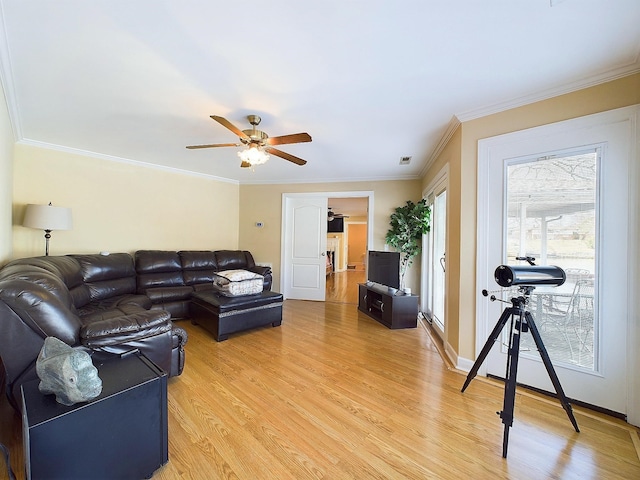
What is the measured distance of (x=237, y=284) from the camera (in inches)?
131

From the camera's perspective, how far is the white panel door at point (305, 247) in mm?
5125

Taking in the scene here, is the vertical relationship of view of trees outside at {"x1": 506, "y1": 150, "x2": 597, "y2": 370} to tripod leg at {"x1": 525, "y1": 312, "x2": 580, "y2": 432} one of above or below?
above

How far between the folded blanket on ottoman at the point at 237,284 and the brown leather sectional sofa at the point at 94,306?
674 mm

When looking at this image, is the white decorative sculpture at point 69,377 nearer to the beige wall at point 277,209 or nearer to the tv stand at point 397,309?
the tv stand at point 397,309

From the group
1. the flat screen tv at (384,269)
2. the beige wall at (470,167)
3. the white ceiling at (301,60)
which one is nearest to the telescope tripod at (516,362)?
the beige wall at (470,167)

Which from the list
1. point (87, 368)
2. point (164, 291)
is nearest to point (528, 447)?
point (87, 368)

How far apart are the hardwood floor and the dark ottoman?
0.43 m

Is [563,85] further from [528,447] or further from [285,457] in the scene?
[285,457]

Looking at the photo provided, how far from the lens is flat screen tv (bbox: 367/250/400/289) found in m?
3.73

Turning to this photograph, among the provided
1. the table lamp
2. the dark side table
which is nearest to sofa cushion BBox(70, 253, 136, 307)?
the table lamp

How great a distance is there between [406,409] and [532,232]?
1.73 metres

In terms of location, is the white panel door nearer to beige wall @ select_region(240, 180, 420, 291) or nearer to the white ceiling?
beige wall @ select_region(240, 180, 420, 291)

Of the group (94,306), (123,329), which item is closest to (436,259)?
(123,329)

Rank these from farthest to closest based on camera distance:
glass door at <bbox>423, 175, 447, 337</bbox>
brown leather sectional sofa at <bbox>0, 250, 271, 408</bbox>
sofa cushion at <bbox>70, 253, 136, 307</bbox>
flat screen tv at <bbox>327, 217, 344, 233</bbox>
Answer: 1. flat screen tv at <bbox>327, 217, 344, 233</bbox>
2. glass door at <bbox>423, 175, 447, 337</bbox>
3. sofa cushion at <bbox>70, 253, 136, 307</bbox>
4. brown leather sectional sofa at <bbox>0, 250, 271, 408</bbox>
